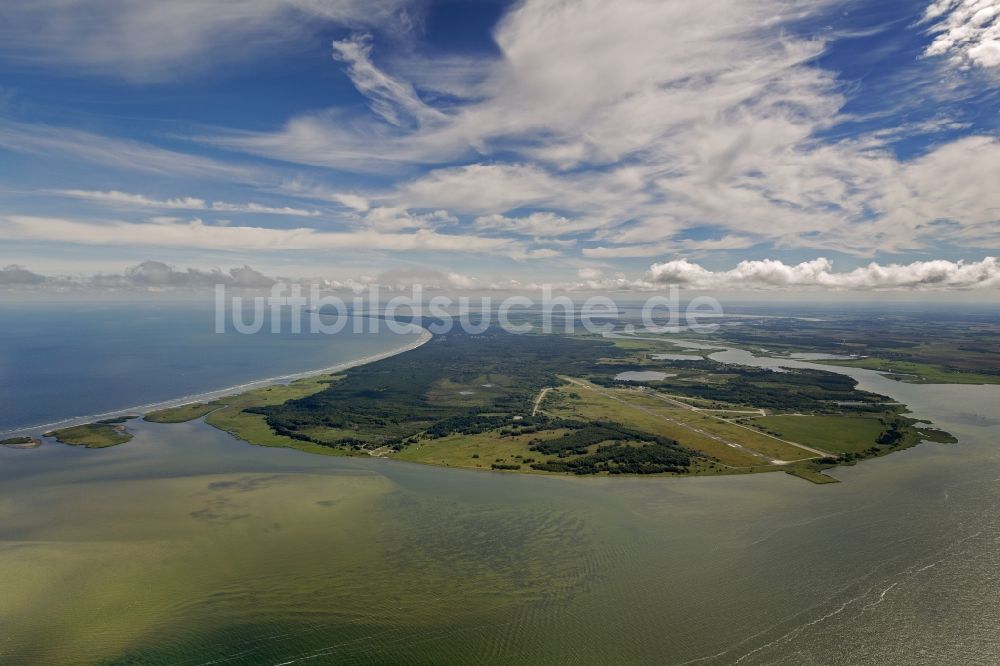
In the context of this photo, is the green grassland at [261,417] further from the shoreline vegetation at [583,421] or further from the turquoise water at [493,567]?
the turquoise water at [493,567]

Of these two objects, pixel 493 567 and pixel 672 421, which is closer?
pixel 493 567

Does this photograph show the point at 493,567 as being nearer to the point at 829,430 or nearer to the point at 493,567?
the point at 493,567

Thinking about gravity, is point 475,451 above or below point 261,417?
below

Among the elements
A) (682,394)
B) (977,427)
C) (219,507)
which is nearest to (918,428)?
(977,427)

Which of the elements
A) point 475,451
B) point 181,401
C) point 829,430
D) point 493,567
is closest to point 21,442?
point 181,401

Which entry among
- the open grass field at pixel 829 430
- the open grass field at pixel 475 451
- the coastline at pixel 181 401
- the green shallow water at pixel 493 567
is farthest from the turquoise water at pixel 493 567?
the coastline at pixel 181 401

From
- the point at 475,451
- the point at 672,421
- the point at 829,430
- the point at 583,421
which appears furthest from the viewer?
the point at 583,421

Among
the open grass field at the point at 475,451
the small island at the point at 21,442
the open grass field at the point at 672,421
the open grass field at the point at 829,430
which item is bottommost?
the open grass field at the point at 475,451

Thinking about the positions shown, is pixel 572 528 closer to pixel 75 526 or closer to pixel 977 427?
pixel 75 526
